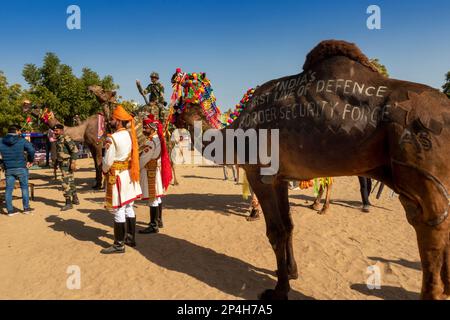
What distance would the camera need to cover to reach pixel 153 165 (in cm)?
680

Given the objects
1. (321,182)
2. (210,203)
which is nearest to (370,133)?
(321,182)

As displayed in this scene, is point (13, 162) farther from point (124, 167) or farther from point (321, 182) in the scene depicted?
point (321, 182)

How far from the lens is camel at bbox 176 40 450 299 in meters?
2.58

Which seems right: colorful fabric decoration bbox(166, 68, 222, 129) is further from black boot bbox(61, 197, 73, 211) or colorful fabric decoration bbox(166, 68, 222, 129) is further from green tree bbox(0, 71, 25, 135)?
green tree bbox(0, 71, 25, 135)

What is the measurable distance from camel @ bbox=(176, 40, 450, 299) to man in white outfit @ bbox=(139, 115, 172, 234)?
354 cm

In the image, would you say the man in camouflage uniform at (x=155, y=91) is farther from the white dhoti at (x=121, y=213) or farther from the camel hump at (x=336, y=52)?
the camel hump at (x=336, y=52)

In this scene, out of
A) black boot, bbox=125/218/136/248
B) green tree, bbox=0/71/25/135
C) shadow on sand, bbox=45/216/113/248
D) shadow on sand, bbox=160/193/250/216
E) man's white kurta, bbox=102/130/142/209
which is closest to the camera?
man's white kurta, bbox=102/130/142/209

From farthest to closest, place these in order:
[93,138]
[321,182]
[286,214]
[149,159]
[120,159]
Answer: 1. [93,138]
2. [321,182]
3. [149,159]
4. [120,159]
5. [286,214]

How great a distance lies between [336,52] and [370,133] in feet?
3.39

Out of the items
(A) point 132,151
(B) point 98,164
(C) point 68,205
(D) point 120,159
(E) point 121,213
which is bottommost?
(C) point 68,205

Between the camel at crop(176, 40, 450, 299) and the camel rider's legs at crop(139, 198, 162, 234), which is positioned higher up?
the camel at crop(176, 40, 450, 299)

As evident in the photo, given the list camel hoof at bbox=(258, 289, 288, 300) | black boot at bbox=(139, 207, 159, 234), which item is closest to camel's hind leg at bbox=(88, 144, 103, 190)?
black boot at bbox=(139, 207, 159, 234)

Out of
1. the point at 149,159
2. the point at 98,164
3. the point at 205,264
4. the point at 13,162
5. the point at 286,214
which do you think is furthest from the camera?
the point at 98,164

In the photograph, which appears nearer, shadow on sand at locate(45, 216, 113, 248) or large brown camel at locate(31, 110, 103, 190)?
shadow on sand at locate(45, 216, 113, 248)
